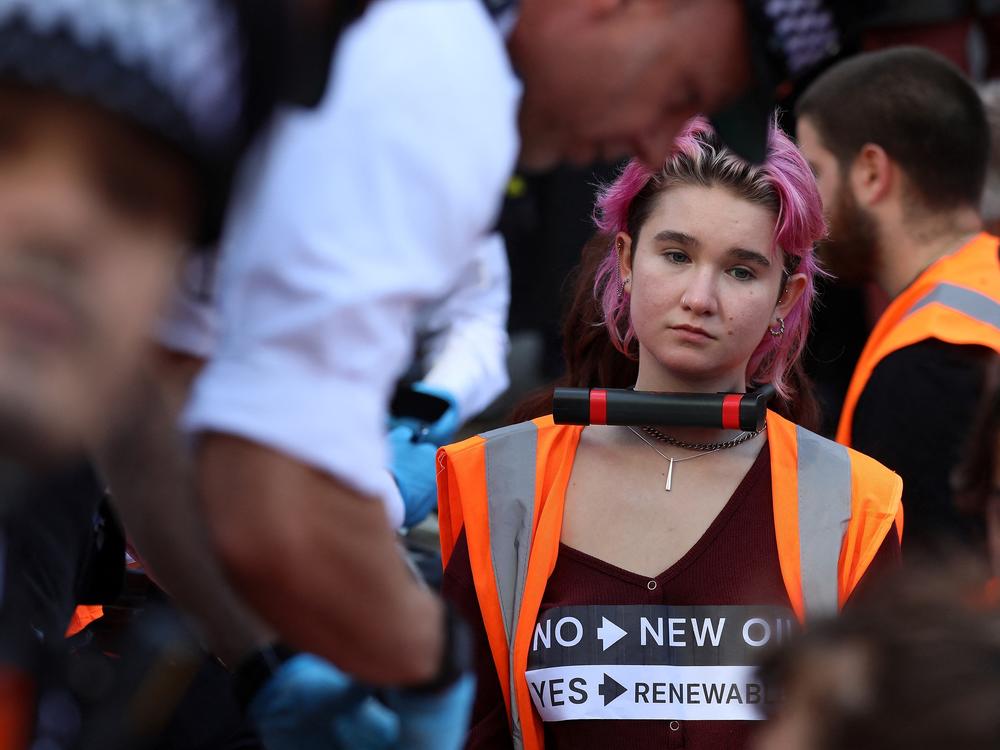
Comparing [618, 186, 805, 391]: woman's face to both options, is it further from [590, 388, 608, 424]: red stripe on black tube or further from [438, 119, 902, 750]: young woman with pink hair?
[590, 388, 608, 424]: red stripe on black tube

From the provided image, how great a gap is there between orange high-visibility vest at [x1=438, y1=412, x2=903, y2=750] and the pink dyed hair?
0.26m

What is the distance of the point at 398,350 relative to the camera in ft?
4.02

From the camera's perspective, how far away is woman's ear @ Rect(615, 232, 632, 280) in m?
Result: 2.58

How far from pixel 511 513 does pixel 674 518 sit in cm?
26

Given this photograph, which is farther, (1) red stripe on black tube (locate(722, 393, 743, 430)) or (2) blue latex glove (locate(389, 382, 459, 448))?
(2) blue latex glove (locate(389, 382, 459, 448))

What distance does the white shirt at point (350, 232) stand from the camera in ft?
3.82

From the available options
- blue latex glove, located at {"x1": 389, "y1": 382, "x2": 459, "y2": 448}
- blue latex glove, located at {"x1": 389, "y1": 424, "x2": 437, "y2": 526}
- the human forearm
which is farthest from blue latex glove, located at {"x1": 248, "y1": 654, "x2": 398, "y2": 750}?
blue latex glove, located at {"x1": 389, "y1": 382, "x2": 459, "y2": 448}

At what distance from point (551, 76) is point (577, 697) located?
3.67 feet

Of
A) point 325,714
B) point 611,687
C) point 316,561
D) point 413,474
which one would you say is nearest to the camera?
point 316,561

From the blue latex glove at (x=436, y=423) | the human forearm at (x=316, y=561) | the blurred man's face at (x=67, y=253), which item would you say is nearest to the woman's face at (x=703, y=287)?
the blue latex glove at (x=436, y=423)

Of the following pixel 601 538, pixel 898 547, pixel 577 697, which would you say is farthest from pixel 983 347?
pixel 577 697

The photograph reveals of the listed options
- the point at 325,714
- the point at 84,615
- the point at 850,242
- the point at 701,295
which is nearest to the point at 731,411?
the point at 701,295

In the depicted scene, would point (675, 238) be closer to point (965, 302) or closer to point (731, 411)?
point (731, 411)

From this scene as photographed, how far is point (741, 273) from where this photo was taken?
247cm
